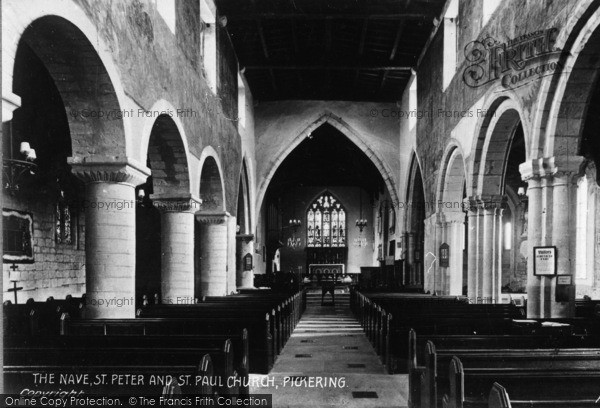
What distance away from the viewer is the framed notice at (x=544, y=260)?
28.3 ft

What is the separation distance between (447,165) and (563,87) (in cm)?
763

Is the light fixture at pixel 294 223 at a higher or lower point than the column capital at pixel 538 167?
lower

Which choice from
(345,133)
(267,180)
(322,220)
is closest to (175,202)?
(267,180)

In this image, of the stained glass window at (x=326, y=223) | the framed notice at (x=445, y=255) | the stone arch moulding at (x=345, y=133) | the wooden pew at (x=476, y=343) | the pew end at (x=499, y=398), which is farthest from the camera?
the stained glass window at (x=326, y=223)

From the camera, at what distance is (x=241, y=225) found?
23.5 meters

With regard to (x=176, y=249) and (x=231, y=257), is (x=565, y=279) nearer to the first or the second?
(x=176, y=249)

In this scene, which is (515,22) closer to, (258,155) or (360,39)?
(360,39)

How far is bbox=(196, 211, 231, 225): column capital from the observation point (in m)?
16.2

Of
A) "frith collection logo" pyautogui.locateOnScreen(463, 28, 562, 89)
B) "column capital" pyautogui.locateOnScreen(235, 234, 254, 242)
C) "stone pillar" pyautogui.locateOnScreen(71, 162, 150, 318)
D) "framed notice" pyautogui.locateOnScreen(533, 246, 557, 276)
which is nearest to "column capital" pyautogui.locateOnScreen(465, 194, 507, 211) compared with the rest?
"frith collection logo" pyautogui.locateOnScreen(463, 28, 562, 89)

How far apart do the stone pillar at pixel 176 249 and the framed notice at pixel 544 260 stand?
23.8 ft

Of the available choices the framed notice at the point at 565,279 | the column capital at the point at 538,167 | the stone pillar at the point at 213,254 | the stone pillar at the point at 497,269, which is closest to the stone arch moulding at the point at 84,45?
the column capital at the point at 538,167

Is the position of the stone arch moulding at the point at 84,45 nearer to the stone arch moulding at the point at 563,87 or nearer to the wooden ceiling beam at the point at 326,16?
the stone arch moulding at the point at 563,87

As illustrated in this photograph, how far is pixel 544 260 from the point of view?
8773 millimetres

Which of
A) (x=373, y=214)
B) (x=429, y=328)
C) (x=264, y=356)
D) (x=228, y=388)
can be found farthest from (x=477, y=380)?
(x=373, y=214)
